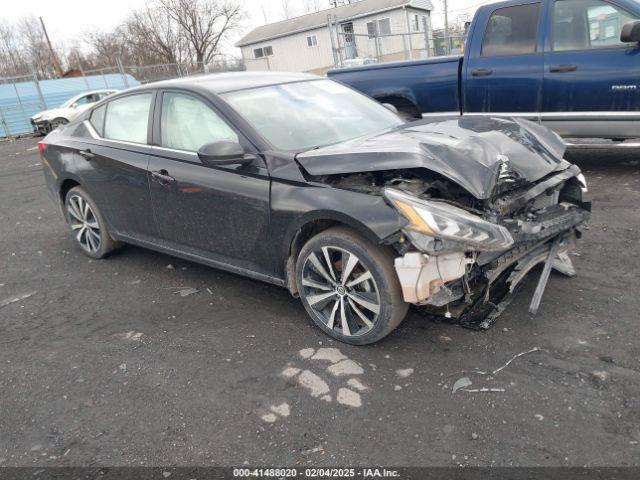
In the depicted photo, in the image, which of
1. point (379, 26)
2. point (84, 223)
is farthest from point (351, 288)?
point (379, 26)

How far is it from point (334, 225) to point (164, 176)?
1.54 metres

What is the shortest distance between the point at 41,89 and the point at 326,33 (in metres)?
22.2

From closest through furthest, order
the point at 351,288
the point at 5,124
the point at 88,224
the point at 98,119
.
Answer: the point at 351,288, the point at 98,119, the point at 88,224, the point at 5,124

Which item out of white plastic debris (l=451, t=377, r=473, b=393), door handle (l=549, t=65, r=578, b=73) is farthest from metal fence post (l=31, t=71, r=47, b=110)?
white plastic debris (l=451, t=377, r=473, b=393)

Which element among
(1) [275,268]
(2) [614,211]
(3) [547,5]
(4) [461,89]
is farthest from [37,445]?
(3) [547,5]

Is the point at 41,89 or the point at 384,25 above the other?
the point at 384,25

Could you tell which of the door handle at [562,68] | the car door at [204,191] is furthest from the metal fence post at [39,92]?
the door handle at [562,68]

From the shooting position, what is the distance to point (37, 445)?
2.71 meters

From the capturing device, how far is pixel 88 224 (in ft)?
17.0

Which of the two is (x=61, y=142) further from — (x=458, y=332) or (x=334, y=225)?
(x=458, y=332)

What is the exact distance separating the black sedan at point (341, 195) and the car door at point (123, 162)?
0.06 ft

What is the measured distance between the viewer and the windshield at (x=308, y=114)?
12.0 feet

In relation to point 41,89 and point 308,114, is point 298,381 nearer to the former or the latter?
point 308,114

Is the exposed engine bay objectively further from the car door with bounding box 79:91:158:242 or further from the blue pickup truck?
the blue pickup truck
